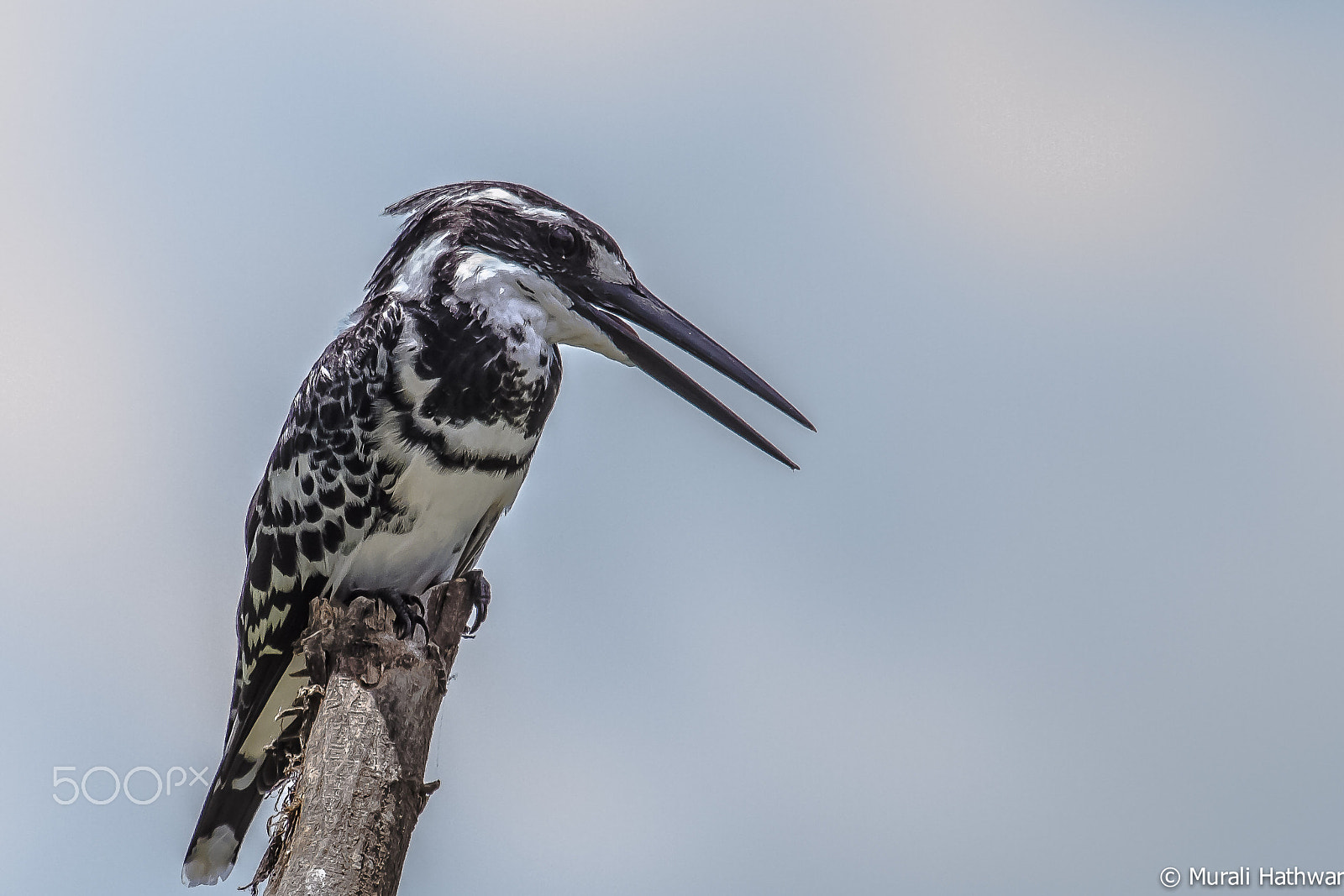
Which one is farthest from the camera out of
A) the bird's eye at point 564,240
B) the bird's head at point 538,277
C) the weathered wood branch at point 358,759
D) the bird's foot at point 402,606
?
the bird's eye at point 564,240

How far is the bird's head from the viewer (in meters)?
4.95

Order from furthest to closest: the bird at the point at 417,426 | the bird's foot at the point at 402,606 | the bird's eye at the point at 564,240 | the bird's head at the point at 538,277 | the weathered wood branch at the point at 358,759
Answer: the bird's eye at the point at 564,240 → the bird's head at the point at 538,277 → the bird at the point at 417,426 → the bird's foot at the point at 402,606 → the weathered wood branch at the point at 358,759

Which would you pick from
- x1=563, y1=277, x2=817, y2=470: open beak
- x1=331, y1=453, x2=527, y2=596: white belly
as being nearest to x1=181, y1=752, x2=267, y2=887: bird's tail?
x1=331, y1=453, x2=527, y2=596: white belly

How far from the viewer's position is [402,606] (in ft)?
15.6

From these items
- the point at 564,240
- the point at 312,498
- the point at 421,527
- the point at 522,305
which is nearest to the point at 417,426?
the point at 421,527

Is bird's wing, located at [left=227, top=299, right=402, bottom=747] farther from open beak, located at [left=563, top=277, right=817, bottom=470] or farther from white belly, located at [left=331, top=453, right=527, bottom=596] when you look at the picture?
open beak, located at [left=563, top=277, right=817, bottom=470]

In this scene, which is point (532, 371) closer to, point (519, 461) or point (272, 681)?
point (519, 461)

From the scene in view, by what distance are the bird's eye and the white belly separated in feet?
3.21

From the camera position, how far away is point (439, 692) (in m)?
4.10

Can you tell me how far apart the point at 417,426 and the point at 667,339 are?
4.18 ft

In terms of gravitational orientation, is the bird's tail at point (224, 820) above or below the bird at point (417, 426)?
below

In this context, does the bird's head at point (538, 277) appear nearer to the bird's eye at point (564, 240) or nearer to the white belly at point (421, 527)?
the bird's eye at point (564, 240)

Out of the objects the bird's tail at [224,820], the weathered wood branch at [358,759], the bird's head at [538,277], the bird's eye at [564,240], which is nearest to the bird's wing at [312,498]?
the bird's tail at [224,820]

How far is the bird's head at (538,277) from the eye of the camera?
495cm
